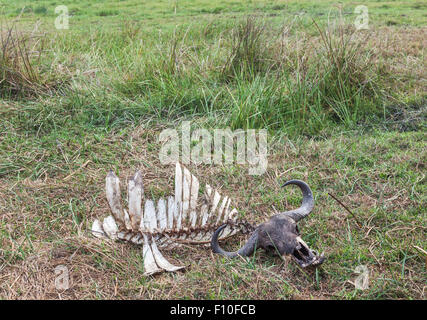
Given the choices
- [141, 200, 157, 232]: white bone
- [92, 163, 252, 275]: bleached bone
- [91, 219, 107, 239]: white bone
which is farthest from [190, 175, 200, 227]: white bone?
[91, 219, 107, 239]: white bone

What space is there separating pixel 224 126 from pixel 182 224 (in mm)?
1570

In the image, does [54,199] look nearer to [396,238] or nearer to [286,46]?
[396,238]

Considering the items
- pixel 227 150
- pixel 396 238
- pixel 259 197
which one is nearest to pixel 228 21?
pixel 227 150

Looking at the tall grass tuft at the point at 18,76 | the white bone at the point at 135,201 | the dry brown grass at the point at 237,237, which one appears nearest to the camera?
the dry brown grass at the point at 237,237

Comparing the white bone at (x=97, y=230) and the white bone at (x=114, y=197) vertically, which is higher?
the white bone at (x=114, y=197)

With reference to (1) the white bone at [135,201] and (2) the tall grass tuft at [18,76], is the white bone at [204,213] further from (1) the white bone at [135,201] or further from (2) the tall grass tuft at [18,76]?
(2) the tall grass tuft at [18,76]

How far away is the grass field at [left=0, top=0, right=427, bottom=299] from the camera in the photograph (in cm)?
279

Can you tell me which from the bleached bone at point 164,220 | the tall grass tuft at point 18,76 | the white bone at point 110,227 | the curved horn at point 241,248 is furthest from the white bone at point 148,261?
the tall grass tuft at point 18,76

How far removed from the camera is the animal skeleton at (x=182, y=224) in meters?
2.82

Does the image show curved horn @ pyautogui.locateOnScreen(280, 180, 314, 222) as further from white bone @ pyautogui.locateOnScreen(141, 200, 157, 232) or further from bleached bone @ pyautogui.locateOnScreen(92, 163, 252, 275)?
white bone @ pyautogui.locateOnScreen(141, 200, 157, 232)

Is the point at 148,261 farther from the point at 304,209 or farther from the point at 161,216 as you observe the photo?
the point at 304,209

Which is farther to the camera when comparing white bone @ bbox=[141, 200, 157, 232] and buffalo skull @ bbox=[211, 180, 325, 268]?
white bone @ bbox=[141, 200, 157, 232]

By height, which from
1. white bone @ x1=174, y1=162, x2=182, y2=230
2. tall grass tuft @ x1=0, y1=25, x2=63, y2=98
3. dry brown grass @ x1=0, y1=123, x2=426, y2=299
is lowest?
dry brown grass @ x1=0, y1=123, x2=426, y2=299

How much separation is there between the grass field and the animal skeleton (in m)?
0.08
